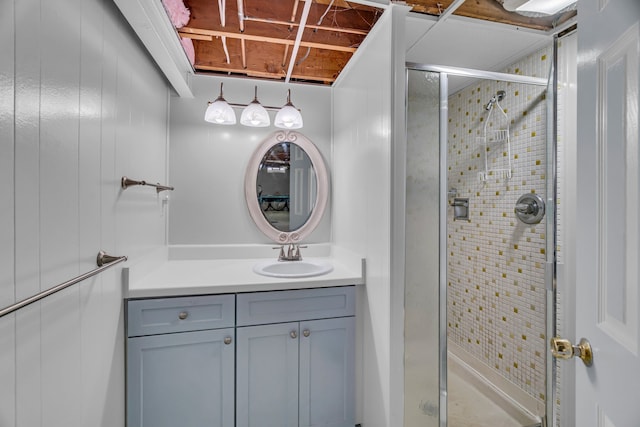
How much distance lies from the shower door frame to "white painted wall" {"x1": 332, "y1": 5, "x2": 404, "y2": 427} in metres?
0.21

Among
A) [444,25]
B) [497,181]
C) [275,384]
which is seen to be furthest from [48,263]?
[497,181]

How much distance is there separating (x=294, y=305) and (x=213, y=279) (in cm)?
46

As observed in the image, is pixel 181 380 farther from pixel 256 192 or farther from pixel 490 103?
pixel 490 103

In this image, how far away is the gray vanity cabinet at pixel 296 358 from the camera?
153cm

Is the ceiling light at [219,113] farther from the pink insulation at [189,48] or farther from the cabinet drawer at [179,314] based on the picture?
the cabinet drawer at [179,314]

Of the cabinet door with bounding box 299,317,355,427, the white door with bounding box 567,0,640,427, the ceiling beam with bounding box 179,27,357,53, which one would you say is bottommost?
the cabinet door with bounding box 299,317,355,427

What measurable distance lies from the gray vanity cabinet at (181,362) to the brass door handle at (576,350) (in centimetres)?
130

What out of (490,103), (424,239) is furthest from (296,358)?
(490,103)

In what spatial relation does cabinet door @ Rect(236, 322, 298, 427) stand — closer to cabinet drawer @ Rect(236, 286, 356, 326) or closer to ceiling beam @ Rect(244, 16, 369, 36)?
cabinet drawer @ Rect(236, 286, 356, 326)

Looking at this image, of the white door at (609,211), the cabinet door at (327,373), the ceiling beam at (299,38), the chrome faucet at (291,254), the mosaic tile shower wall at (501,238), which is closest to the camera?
the white door at (609,211)

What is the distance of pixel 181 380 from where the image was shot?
1.44 metres

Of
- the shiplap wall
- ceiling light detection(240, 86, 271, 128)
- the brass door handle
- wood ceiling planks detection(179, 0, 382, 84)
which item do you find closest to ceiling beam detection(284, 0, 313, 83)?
wood ceiling planks detection(179, 0, 382, 84)

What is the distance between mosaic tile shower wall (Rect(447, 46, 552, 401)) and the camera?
174 centimetres

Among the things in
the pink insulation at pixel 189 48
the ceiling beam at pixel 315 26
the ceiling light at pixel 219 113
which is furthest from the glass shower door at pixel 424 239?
the pink insulation at pixel 189 48
